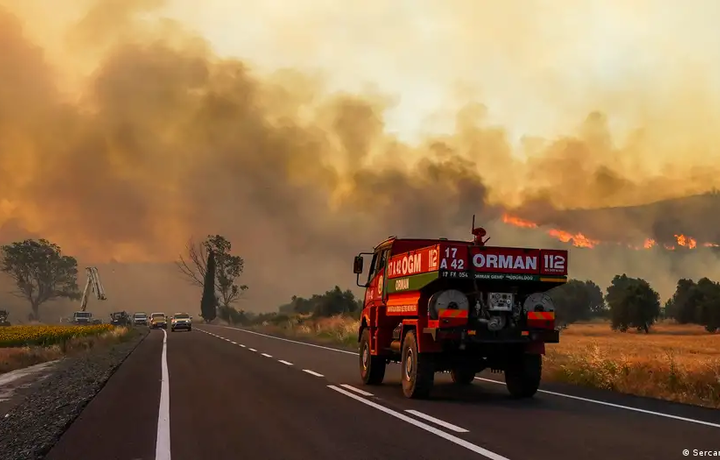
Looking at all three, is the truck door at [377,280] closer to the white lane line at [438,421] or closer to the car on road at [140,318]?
the white lane line at [438,421]

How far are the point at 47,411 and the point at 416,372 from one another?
6762 mm

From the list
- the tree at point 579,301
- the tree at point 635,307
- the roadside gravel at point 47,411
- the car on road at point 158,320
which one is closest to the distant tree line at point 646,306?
the tree at point 635,307

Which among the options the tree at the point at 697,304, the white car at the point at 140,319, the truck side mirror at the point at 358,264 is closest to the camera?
the truck side mirror at the point at 358,264

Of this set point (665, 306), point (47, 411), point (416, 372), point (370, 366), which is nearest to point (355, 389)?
point (370, 366)

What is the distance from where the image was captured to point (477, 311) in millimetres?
13188

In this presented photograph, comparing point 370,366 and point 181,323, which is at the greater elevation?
point 370,366

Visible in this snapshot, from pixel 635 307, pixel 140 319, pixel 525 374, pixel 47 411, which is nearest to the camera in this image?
pixel 47 411

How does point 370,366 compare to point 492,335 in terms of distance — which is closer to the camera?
point 492,335

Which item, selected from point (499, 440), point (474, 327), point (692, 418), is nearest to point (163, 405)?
point (474, 327)

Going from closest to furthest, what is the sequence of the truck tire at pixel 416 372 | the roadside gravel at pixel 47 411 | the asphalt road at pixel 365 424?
the asphalt road at pixel 365 424 < the roadside gravel at pixel 47 411 < the truck tire at pixel 416 372

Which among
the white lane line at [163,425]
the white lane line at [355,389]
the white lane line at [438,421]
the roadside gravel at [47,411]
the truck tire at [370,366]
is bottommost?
the roadside gravel at [47,411]

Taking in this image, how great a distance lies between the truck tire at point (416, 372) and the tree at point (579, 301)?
95760mm

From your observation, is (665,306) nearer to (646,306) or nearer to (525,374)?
(646,306)

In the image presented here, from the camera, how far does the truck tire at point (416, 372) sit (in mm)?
13148
